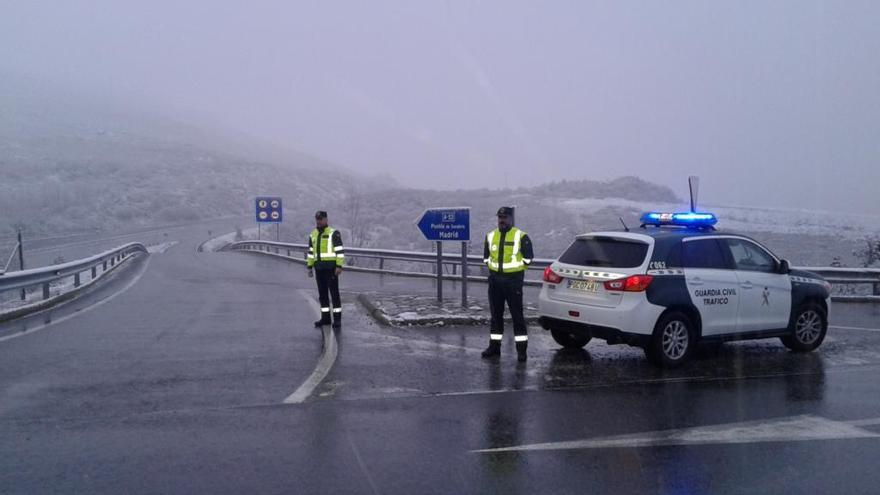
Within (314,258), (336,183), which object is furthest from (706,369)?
(336,183)

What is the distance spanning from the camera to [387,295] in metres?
15.7

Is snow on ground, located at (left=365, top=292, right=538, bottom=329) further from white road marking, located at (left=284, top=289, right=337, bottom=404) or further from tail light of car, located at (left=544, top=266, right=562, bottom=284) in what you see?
tail light of car, located at (left=544, top=266, right=562, bottom=284)

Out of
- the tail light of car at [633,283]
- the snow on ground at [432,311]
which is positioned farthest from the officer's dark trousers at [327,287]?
the tail light of car at [633,283]

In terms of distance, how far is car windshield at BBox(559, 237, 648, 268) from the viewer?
9000 millimetres

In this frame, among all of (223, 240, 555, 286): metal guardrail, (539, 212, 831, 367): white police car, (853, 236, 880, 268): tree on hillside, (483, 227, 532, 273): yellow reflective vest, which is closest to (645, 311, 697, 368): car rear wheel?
(539, 212, 831, 367): white police car

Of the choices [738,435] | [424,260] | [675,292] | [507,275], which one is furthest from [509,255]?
[424,260]

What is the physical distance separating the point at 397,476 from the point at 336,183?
9112 cm

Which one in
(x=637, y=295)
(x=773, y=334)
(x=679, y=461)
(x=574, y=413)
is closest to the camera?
(x=679, y=461)

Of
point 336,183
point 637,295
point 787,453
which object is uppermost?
point 336,183

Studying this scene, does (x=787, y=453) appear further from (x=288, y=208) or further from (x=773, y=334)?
(x=288, y=208)

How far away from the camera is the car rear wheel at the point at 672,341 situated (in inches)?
346

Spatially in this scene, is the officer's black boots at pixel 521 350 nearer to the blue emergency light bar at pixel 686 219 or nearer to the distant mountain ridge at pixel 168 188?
the blue emergency light bar at pixel 686 219

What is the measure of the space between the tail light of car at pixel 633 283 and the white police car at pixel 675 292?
1 centimetres

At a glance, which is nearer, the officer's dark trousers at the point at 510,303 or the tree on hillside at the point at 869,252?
the officer's dark trousers at the point at 510,303
